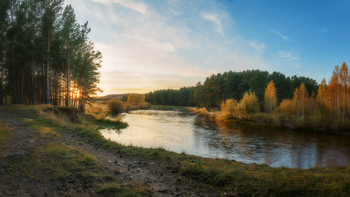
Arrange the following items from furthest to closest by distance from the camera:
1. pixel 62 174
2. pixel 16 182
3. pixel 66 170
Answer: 1. pixel 66 170
2. pixel 62 174
3. pixel 16 182

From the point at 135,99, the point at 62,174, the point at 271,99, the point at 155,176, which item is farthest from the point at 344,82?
the point at 135,99

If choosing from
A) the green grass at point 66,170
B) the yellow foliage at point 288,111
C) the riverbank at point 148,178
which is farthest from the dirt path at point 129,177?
the yellow foliage at point 288,111

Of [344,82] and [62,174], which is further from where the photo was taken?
[344,82]

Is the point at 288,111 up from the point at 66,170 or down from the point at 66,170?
up

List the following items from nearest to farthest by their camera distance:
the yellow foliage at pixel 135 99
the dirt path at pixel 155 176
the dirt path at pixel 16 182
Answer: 1. the dirt path at pixel 16 182
2. the dirt path at pixel 155 176
3. the yellow foliage at pixel 135 99

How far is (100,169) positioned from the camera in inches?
291

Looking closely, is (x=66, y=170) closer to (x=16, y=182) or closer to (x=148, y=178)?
(x=16, y=182)

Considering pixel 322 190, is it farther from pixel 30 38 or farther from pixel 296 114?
pixel 30 38

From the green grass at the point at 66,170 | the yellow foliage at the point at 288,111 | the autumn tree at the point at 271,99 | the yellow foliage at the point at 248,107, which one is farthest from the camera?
the yellow foliage at the point at 248,107

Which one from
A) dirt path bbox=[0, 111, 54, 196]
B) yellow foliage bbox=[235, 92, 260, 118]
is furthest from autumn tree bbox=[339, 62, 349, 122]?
dirt path bbox=[0, 111, 54, 196]

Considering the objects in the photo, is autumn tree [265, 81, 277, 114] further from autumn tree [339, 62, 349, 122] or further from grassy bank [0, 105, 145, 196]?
grassy bank [0, 105, 145, 196]

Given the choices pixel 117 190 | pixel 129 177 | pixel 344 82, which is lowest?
pixel 129 177

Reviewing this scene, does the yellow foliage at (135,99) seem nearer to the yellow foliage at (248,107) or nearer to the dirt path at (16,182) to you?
the yellow foliage at (248,107)

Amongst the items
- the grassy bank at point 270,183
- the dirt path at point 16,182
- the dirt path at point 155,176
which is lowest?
the dirt path at point 155,176
